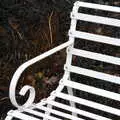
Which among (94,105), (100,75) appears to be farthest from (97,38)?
(94,105)

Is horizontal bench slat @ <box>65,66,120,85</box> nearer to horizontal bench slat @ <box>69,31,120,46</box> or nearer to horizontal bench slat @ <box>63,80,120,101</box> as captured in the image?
horizontal bench slat @ <box>63,80,120,101</box>

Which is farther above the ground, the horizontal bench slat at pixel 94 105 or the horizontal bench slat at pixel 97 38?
the horizontal bench slat at pixel 97 38

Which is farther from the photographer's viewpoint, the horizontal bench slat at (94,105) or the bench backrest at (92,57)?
the bench backrest at (92,57)

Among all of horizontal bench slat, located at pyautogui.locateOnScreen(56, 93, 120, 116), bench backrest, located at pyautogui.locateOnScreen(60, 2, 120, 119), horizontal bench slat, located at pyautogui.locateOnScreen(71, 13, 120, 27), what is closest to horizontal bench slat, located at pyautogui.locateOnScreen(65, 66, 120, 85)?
bench backrest, located at pyautogui.locateOnScreen(60, 2, 120, 119)

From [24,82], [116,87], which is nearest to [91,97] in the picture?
[116,87]

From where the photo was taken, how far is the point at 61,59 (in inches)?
162

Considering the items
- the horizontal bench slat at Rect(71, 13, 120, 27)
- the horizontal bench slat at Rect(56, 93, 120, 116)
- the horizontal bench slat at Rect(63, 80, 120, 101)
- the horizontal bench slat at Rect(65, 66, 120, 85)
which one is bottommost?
the horizontal bench slat at Rect(56, 93, 120, 116)

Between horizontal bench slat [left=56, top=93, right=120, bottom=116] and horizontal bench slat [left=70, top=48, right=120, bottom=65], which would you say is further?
horizontal bench slat [left=70, top=48, right=120, bottom=65]

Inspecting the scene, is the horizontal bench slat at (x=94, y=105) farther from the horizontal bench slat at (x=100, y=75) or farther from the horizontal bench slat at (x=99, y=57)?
the horizontal bench slat at (x=99, y=57)

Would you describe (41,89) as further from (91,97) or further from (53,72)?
(91,97)

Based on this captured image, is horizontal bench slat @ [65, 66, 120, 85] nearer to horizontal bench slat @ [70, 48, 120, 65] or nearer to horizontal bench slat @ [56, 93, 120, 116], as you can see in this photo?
horizontal bench slat @ [70, 48, 120, 65]

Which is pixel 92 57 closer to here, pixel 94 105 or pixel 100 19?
pixel 100 19

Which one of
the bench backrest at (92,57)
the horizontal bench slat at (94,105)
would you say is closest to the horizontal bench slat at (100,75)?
the bench backrest at (92,57)

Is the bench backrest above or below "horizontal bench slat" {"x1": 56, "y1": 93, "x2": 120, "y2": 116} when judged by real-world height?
above
